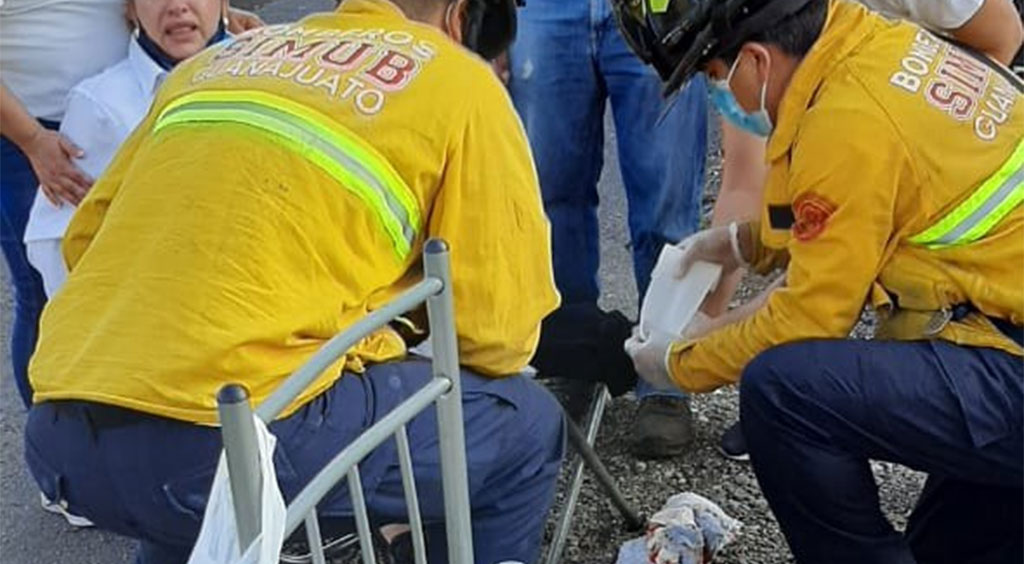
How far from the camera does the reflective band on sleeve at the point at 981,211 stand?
2113 millimetres

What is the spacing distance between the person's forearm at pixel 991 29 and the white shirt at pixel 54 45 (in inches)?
65.5

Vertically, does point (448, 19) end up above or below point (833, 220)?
above

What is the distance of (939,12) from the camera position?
2646 millimetres

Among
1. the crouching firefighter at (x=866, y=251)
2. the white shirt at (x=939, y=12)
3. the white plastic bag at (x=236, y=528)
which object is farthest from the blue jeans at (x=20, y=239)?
Answer: the white plastic bag at (x=236, y=528)

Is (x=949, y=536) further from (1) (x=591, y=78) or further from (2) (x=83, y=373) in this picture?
(2) (x=83, y=373)

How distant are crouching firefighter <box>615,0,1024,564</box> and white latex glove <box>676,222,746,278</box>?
0.91 feet

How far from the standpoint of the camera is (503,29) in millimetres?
2418

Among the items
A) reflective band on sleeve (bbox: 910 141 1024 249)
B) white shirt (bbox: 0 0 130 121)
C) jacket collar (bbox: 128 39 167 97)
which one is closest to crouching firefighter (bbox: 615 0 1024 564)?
reflective band on sleeve (bbox: 910 141 1024 249)

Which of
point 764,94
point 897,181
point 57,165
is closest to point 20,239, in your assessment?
point 57,165

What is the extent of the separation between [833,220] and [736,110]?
1.17 ft

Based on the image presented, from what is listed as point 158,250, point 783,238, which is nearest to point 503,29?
point 783,238

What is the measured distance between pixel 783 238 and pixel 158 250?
978 mm

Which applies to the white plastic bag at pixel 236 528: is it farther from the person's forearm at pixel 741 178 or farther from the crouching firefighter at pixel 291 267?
the person's forearm at pixel 741 178

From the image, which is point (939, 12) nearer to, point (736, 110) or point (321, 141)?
point (736, 110)
